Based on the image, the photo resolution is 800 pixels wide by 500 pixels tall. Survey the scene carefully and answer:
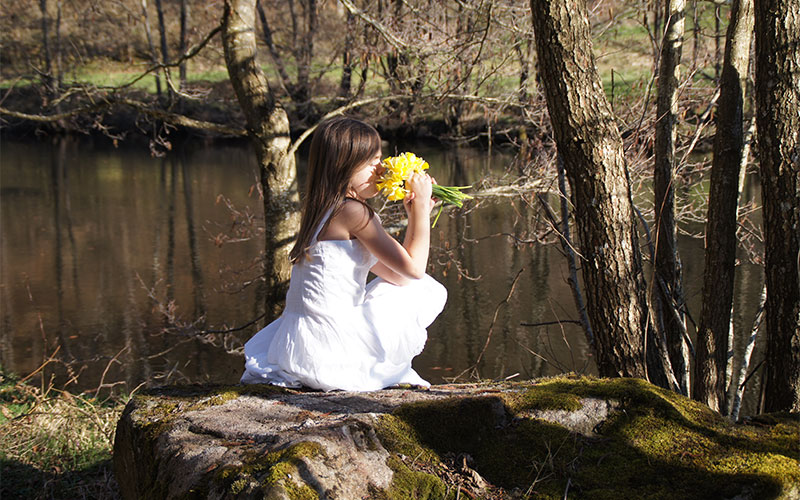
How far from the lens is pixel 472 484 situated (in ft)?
6.91

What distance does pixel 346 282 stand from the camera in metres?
3.08

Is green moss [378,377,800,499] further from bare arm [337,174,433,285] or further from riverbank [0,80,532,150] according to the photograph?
riverbank [0,80,532,150]

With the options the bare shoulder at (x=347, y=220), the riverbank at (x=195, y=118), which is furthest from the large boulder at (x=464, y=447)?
the riverbank at (x=195, y=118)

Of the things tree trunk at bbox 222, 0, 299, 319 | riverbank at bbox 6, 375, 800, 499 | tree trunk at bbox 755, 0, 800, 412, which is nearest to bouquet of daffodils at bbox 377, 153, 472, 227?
riverbank at bbox 6, 375, 800, 499

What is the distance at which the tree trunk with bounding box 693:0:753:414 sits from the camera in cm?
352

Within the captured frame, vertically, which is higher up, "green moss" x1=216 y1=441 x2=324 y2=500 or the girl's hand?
the girl's hand

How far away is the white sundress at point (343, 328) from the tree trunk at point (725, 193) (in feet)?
4.80

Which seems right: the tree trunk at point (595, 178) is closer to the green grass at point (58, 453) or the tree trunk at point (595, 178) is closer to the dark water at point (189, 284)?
the dark water at point (189, 284)

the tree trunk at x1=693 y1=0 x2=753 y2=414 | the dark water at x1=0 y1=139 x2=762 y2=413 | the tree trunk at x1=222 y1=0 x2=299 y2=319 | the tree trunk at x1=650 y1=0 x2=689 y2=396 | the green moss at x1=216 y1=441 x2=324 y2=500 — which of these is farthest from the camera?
the dark water at x1=0 y1=139 x2=762 y2=413

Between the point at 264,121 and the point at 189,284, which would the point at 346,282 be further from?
the point at 189,284

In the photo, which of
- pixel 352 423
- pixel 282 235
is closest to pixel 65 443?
pixel 282 235

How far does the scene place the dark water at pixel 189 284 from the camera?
25.6 ft

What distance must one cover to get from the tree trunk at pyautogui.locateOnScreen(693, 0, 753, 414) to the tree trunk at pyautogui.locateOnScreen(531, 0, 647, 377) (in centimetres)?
54

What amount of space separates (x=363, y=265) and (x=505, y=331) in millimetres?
5729
